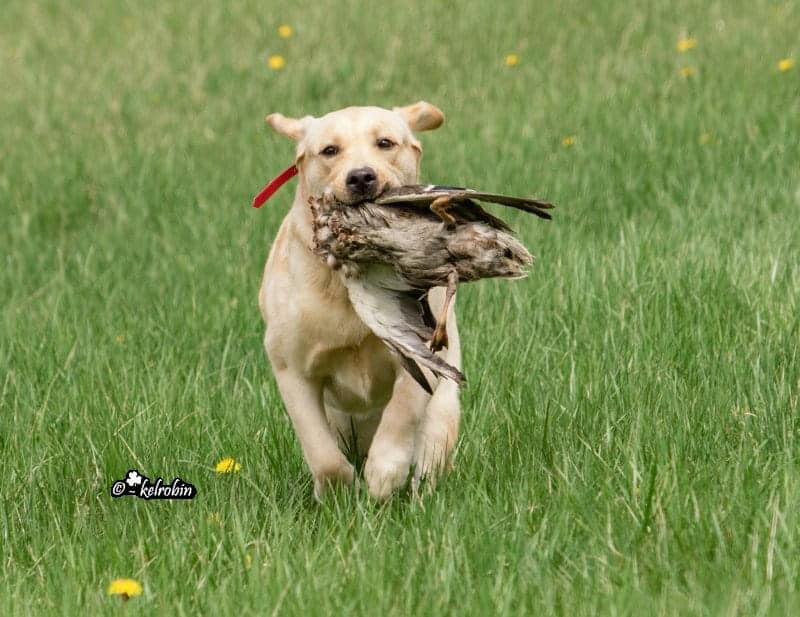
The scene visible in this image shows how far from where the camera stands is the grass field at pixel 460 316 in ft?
10.3

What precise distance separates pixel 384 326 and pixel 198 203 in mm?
4230

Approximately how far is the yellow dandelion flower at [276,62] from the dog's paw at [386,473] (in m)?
6.11

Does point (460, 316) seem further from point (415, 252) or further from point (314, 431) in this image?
point (415, 252)

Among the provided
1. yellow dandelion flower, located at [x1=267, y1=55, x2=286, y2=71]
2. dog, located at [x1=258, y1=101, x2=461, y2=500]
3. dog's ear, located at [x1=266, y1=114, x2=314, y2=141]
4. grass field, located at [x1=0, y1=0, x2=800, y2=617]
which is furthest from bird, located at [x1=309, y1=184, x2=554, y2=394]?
yellow dandelion flower, located at [x1=267, y1=55, x2=286, y2=71]

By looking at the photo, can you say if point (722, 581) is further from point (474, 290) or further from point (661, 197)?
point (661, 197)

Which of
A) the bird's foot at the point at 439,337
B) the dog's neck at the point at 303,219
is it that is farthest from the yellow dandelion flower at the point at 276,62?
the bird's foot at the point at 439,337

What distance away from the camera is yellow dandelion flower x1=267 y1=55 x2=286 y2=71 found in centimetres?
950

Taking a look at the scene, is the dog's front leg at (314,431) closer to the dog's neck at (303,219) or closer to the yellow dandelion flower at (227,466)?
the yellow dandelion flower at (227,466)

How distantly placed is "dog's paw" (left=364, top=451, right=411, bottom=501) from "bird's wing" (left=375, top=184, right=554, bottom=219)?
716 millimetres

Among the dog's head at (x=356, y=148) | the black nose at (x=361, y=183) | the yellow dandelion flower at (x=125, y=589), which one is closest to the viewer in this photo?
the yellow dandelion flower at (x=125, y=589)

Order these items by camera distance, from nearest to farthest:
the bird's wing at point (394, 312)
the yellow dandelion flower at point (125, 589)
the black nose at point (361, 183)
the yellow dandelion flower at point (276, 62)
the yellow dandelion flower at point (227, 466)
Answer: the yellow dandelion flower at point (125, 589)
the bird's wing at point (394, 312)
the black nose at point (361, 183)
the yellow dandelion flower at point (227, 466)
the yellow dandelion flower at point (276, 62)

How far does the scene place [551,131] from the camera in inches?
308

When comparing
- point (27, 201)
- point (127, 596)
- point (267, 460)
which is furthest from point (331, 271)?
point (27, 201)

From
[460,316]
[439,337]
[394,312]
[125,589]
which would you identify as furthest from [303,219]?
[460,316]
